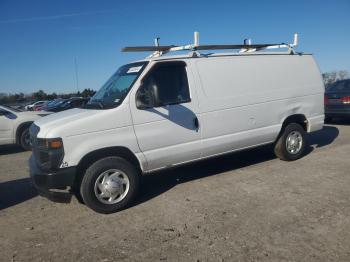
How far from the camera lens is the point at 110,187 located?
4.73 meters

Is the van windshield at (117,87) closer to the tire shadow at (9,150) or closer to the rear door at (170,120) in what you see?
the rear door at (170,120)

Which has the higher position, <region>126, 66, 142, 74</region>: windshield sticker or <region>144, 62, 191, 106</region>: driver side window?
<region>126, 66, 142, 74</region>: windshield sticker

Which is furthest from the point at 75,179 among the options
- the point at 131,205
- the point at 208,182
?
the point at 208,182

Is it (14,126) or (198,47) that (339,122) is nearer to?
A: (198,47)

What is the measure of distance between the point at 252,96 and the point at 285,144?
1.33 metres

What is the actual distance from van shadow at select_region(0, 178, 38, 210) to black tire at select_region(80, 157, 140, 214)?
1594 millimetres

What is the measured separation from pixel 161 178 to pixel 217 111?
1697 mm

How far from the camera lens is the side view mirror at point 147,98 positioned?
492cm

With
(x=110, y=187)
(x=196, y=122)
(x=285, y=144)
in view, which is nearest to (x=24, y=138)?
(x=110, y=187)

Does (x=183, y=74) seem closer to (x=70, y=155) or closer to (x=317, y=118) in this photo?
(x=70, y=155)

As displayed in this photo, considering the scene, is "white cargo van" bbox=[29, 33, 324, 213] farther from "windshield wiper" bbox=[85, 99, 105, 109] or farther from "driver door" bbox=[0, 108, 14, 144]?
→ "driver door" bbox=[0, 108, 14, 144]

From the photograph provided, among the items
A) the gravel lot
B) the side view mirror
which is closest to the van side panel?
the gravel lot

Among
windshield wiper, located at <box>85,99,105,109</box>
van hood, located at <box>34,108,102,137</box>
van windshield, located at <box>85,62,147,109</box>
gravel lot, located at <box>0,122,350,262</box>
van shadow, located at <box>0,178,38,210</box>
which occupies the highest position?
van windshield, located at <box>85,62,147,109</box>

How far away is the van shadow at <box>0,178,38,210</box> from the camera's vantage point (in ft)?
18.1
